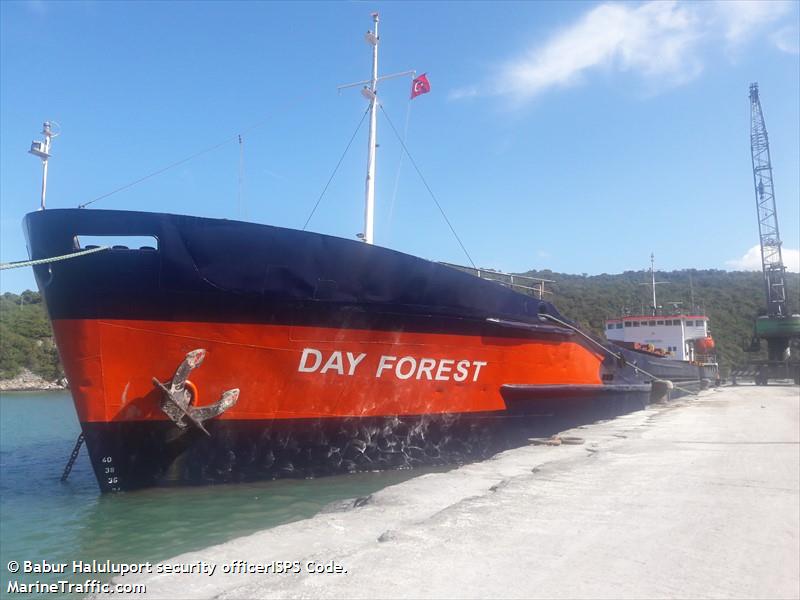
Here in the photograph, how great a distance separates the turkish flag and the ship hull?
12.8ft

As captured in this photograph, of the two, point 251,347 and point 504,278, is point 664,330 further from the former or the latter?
point 251,347

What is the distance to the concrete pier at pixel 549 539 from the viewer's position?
10.2 feet

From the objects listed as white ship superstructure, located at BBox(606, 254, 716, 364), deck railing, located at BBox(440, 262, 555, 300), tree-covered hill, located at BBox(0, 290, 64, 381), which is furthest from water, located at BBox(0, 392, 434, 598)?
tree-covered hill, located at BBox(0, 290, 64, 381)

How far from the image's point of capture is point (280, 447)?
687cm

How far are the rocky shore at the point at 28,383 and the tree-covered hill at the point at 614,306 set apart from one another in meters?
0.36

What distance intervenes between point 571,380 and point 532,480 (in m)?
4.86

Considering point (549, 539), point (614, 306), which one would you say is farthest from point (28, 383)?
point (614, 306)

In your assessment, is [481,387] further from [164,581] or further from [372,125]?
[164,581]

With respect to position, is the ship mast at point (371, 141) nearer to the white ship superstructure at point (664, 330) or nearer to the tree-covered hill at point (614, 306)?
the white ship superstructure at point (664, 330)

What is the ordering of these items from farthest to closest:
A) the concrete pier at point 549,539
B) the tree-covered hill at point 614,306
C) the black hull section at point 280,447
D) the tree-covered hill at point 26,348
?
1. the tree-covered hill at point 614,306
2. the tree-covered hill at point 26,348
3. the black hull section at point 280,447
4. the concrete pier at point 549,539

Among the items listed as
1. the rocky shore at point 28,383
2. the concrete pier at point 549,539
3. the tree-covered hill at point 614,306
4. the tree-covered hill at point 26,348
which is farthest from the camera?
the tree-covered hill at point 614,306

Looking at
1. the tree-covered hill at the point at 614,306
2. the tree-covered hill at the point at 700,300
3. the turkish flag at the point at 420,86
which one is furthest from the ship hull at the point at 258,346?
the tree-covered hill at the point at 700,300

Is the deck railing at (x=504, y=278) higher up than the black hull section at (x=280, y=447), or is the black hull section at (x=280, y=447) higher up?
the deck railing at (x=504, y=278)

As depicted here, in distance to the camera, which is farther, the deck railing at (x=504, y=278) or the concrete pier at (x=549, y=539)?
the deck railing at (x=504, y=278)
